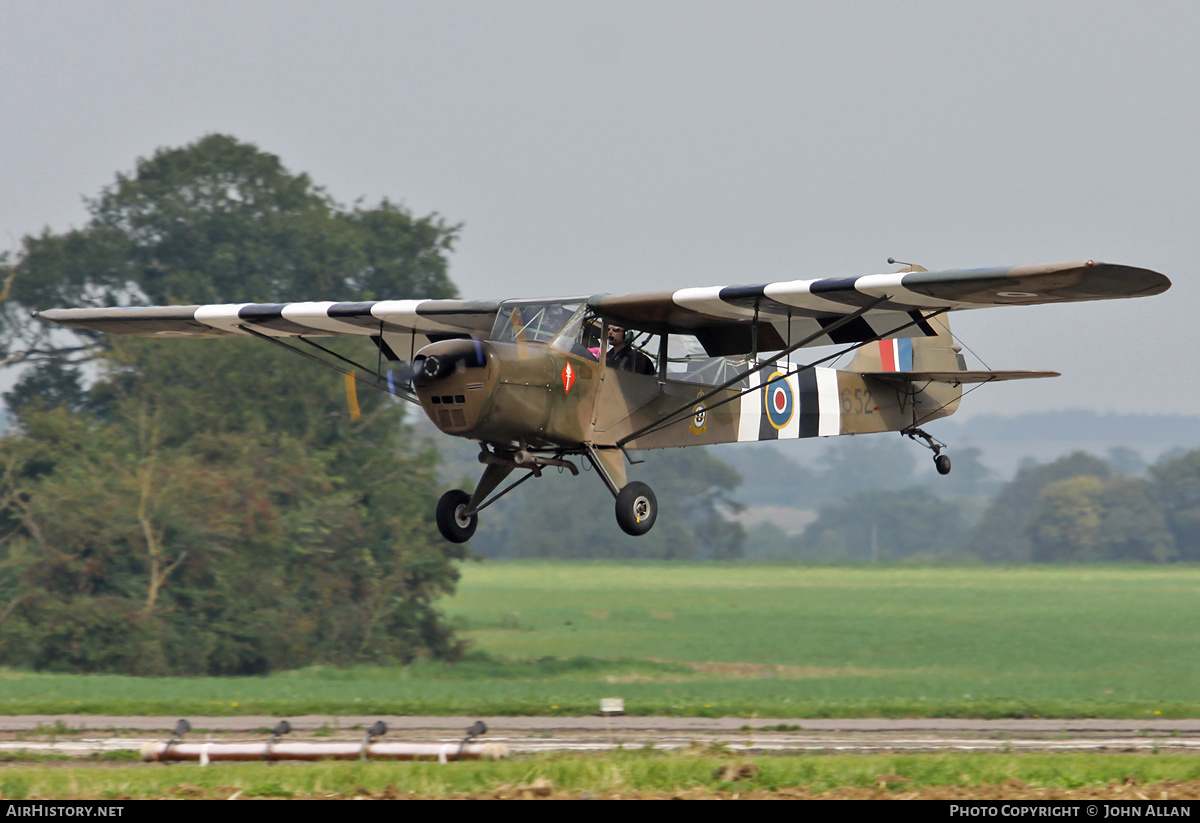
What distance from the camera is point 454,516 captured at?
13.0 m

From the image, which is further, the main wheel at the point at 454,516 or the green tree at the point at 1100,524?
→ the green tree at the point at 1100,524

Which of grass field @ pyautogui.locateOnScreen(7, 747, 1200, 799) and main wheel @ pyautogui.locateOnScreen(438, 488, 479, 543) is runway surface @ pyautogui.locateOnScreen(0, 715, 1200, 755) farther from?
main wheel @ pyautogui.locateOnScreen(438, 488, 479, 543)

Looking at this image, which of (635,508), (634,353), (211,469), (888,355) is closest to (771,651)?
(211,469)

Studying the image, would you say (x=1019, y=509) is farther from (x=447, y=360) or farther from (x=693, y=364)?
(x=447, y=360)

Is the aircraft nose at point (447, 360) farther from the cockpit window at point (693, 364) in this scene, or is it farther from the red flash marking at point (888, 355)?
the red flash marking at point (888, 355)

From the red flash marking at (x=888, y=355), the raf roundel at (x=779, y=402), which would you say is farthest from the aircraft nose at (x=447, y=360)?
the red flash marking at (x=888, y=355)

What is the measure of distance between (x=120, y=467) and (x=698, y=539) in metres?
52.9

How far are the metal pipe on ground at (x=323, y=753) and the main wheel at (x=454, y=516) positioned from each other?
8.24 ft

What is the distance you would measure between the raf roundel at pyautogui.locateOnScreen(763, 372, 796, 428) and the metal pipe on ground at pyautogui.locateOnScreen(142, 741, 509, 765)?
16.9 feet

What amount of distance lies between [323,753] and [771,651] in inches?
1342

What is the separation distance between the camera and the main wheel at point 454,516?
13.0 metres

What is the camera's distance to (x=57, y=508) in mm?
36719

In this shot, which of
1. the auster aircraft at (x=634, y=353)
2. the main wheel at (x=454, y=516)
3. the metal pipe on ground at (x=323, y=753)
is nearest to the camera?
the auster aircraft at (x=634, y=353)
